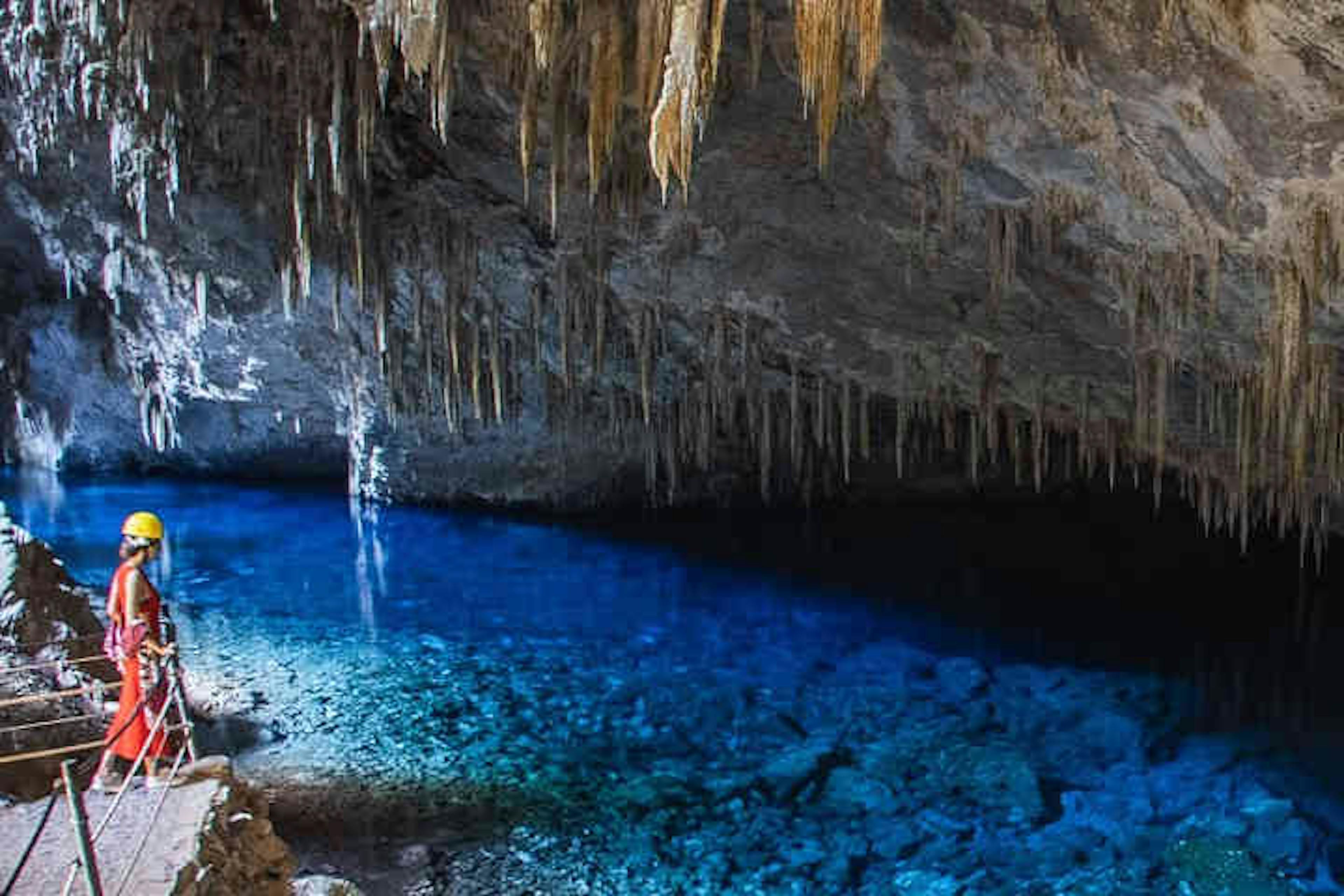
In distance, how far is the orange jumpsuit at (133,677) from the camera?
497 centimetres

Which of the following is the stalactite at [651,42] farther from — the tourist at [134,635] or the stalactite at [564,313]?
the stalactite at [564,313]

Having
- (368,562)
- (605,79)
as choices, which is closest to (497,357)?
(368,562)

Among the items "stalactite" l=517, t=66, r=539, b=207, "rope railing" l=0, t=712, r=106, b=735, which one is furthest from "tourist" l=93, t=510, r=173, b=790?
"stalactite" l=517, t=66, r=539, b=207

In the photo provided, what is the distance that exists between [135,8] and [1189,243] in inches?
263

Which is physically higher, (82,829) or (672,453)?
(82,829)

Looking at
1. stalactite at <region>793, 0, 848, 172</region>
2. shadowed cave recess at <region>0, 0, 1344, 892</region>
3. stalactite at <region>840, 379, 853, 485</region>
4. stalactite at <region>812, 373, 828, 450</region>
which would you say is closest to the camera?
stalactite at <region>793, 0, 848, 172</region>

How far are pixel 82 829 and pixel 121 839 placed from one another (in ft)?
3.47

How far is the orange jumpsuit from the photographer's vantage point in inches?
196

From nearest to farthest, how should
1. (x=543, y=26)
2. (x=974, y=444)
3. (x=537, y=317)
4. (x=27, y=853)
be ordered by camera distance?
(x=27, y=853) < (x=543, y=26) < (x=974, y=444) < (x=537, y=317)

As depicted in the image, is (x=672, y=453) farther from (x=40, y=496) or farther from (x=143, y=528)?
(x=143, y=528)

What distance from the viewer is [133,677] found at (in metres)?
5.05

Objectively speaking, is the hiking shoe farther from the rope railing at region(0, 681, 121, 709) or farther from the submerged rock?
the submerged rock

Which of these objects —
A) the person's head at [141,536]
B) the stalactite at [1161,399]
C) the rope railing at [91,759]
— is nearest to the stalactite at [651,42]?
the person's head at [141,536]

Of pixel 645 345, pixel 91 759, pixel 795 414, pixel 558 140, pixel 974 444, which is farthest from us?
pixel 795 414
